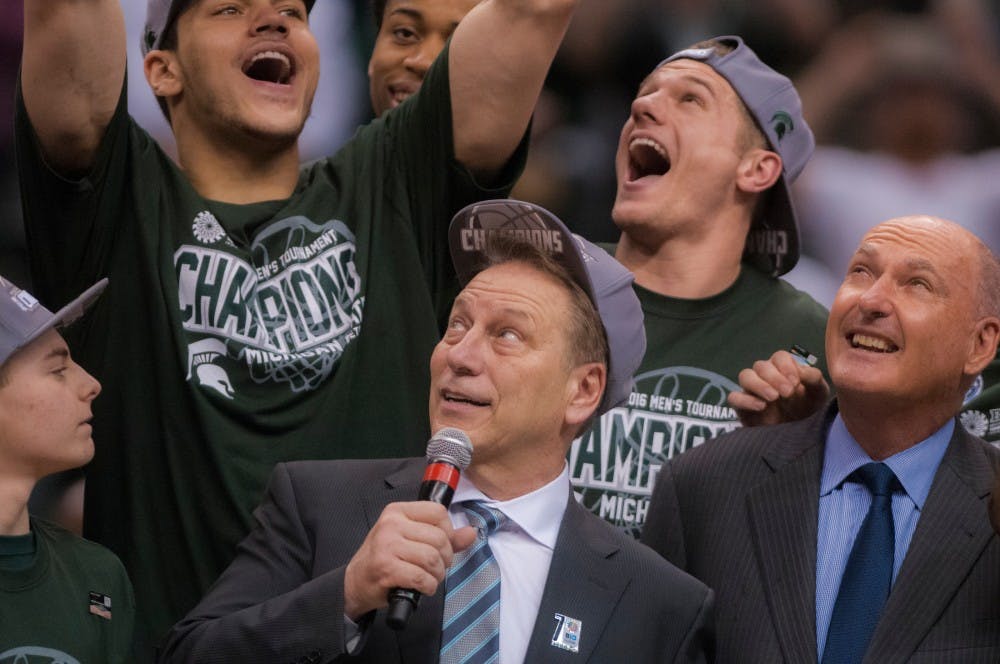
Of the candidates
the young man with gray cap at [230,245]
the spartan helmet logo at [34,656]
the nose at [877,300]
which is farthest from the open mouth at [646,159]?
the spartan helmet logo at [34,656]

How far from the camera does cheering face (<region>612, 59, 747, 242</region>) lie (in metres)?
3.63

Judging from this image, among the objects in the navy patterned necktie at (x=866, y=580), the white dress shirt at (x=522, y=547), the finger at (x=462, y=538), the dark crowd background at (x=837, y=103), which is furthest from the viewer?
the dark crowd background at (x=837, y=103)

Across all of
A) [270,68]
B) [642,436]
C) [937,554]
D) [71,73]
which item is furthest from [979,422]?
[71,73]

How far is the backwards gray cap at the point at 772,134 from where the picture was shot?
12.2 feet

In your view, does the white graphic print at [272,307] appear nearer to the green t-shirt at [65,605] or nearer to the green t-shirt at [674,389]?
the green t-shirt at [65,605]

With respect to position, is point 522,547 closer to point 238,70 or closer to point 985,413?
point 238,70

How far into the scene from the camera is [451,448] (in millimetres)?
2186

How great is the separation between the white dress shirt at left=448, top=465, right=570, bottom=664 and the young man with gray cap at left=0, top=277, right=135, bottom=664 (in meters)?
0.65

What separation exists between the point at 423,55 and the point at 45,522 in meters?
1.60

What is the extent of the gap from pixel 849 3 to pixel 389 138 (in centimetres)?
185

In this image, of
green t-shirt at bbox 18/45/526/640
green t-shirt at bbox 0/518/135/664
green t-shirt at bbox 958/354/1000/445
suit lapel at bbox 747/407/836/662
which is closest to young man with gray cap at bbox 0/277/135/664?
green t-shirt at bbox 0/518/135/664

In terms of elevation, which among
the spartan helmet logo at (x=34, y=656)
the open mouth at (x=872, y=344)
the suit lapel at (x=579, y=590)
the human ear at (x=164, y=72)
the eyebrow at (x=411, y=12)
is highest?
the eyebrow at (x=411, y=12)

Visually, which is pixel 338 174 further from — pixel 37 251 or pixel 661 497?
pixel 661 497

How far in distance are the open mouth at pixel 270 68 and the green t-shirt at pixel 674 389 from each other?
0.90m
